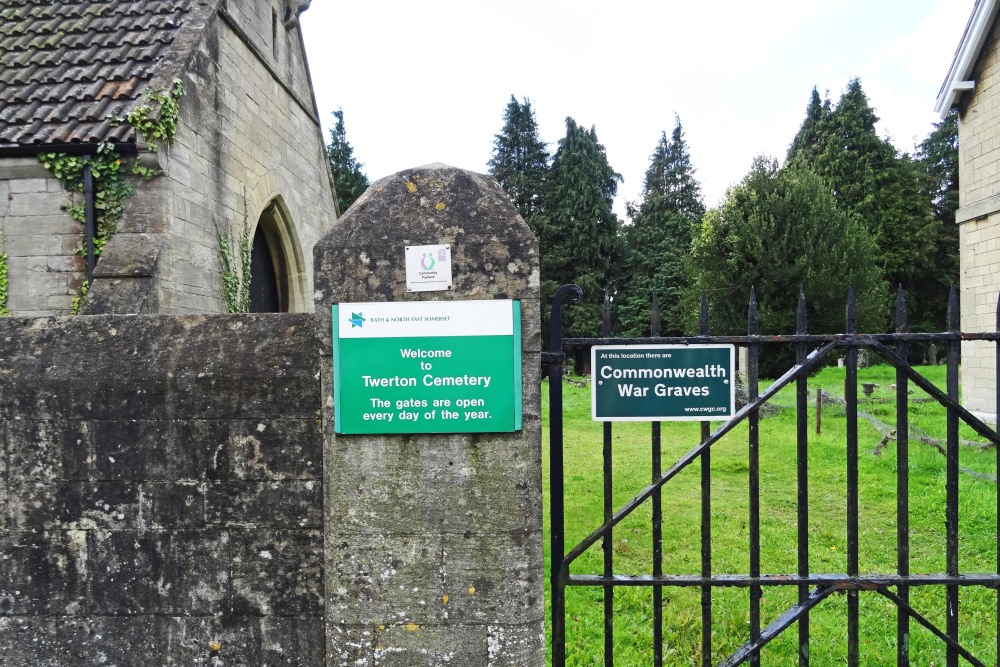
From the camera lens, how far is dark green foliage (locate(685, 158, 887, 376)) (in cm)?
1752

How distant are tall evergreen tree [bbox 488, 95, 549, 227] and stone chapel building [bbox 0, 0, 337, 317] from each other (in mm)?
28101

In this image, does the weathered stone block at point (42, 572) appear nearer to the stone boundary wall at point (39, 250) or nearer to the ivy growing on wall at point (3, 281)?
the stone boundary wall at point (39, 250)

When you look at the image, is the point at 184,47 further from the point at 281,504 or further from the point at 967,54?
the point at 967,54

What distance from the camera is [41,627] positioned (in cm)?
297

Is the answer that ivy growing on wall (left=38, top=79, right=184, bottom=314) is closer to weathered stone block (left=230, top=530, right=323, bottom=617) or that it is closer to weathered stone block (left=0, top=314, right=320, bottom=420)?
weathered stone block (left=0, top=314, right=320, bottom=420)

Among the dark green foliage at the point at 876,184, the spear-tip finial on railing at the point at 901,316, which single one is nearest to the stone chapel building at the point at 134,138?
the spear-tip finial on railing at the point at 901,316

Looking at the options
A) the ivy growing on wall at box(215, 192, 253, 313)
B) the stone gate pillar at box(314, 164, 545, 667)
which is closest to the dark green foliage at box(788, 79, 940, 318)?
the ivy growing on wall at box(215, 192, 253, 313)

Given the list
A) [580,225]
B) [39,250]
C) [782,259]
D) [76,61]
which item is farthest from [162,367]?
[580,225]

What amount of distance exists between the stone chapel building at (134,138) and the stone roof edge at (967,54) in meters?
12.5

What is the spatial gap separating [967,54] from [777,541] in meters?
11.1

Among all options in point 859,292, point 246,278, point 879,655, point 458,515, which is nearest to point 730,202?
point 859,292

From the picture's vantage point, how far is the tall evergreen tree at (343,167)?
1344 inches

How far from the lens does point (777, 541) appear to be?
18.1 feet

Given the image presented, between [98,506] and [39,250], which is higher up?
[39,250]
